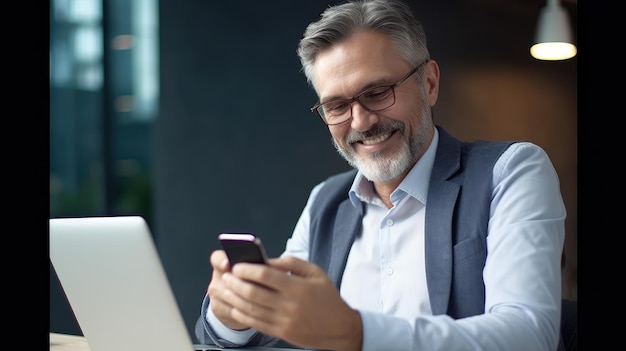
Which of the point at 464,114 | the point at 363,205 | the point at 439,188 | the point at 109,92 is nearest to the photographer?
the point at 439,188

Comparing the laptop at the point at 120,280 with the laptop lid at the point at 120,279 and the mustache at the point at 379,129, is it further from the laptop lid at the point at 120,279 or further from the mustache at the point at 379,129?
the mustache at the point at 379,129

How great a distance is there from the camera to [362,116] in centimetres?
204

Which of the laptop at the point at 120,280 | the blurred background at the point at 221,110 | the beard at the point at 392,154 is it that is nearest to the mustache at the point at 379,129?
the beard at the point at 392,154

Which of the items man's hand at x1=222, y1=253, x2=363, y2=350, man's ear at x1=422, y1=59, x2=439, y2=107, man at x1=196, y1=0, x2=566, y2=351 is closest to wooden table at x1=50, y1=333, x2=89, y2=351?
man at x1=196, y1=0, x2=566, y2=351

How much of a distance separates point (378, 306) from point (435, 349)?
28.6 inches

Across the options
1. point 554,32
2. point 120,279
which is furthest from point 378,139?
point 554,32

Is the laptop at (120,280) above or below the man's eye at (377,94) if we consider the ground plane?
below

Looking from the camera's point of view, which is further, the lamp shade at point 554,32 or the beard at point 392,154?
the lamp shade at point 554,32

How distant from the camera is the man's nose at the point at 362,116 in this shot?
2.04 metres

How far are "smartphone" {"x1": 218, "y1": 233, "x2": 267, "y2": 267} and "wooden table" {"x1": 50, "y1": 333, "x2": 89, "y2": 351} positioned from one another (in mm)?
789

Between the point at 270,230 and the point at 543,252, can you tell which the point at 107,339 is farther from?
the point at 270,230

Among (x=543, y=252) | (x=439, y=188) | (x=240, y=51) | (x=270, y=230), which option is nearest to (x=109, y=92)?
(x=240, y=51)

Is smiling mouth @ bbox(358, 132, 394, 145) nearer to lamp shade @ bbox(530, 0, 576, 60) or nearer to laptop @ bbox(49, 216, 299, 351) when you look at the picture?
laptop @ bbox(49, 216, 299, 351)

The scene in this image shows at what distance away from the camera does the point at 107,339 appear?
1.45 m
